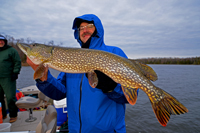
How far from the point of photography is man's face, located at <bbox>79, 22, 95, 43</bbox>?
2.63m

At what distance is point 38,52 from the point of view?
219 cm

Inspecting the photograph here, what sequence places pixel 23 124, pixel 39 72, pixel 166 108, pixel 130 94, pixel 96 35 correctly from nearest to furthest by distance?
pixel 166 108, pixel 130 94, pixel 39 72, pixel 96 35, pixel 23 124

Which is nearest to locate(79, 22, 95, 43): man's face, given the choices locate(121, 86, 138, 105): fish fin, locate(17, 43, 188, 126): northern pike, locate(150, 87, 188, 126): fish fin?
locate(17, 43, 188, 126): northern pike

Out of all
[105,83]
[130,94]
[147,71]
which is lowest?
[130,94]

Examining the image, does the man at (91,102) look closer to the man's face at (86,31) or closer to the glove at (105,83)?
the glove at (105,83)

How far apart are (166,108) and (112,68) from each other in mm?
887

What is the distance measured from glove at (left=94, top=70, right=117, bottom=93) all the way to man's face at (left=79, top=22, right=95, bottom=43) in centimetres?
86

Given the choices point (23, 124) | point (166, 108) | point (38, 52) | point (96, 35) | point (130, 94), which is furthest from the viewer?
point (23, 124)

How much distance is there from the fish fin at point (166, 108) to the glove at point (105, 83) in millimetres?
613

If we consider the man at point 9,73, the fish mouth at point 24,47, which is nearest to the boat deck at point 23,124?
the man at point 9,73

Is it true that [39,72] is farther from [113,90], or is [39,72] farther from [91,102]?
[113,90]

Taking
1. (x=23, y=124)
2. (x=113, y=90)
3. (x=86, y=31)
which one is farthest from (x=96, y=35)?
(x=23, y=124)

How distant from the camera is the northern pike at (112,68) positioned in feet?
5.96

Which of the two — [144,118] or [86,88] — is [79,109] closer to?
[86,88]
